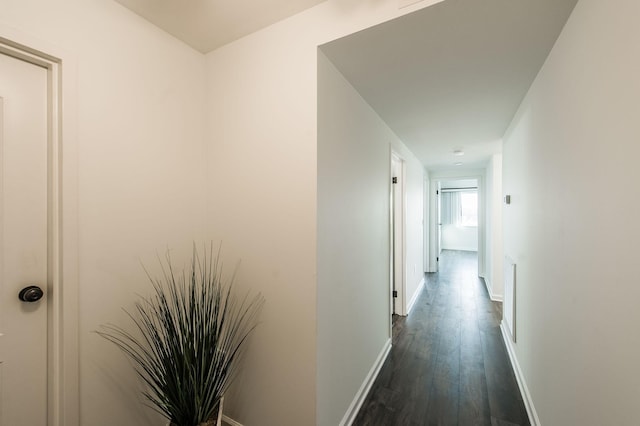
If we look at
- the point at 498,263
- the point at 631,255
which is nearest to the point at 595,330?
the point at 631,255

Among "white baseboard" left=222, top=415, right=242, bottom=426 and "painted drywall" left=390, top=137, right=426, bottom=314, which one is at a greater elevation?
"painted drywall" left=390, top=137, right=426, bottom=314

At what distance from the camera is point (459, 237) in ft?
30.4

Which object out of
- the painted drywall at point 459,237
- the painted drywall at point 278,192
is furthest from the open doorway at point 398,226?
the painted drywall at point 459,237

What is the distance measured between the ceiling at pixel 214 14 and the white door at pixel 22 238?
60 centimetres

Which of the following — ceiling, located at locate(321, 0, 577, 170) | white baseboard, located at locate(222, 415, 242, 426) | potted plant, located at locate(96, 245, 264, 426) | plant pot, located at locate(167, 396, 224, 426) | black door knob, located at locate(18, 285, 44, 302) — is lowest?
white baseboard, located at locate(222, 415, 242, 426)

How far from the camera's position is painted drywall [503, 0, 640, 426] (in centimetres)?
74

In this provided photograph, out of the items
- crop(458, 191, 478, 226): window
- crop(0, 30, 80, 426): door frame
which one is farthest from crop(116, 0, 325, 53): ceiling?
crop(458, 191, 478, 226): window

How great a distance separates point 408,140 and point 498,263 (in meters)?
2.42

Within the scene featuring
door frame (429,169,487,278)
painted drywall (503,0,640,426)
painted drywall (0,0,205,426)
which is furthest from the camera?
door frame (429,169,487,278)

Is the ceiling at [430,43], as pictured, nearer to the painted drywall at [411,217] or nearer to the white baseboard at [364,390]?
the painted drywall at [411,217]

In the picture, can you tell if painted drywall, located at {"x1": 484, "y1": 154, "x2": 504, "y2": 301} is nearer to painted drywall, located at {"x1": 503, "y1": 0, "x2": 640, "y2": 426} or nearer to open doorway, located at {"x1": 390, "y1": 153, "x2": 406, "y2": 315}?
open doorway, located at {"x1": 390, "y1": 153, "x2": 406, "y2": 315}

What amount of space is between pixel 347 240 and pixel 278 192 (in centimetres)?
57

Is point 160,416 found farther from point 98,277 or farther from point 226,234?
point 226,234

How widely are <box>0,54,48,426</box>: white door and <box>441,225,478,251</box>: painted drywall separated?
10.2 meters
